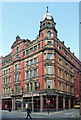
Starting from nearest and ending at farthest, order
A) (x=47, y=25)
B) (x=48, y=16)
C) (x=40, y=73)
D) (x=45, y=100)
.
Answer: (x=45, y=100) → (x=40, y=73) → (x=47, y=25) → (x=48, y=16)

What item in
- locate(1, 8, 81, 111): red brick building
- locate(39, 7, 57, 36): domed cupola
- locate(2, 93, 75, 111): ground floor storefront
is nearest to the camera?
locate(2, 93, 75, 111): ground floor storefront

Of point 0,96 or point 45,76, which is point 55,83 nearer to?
point 45,76

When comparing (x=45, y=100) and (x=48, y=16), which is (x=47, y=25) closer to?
(x=48, y=16)

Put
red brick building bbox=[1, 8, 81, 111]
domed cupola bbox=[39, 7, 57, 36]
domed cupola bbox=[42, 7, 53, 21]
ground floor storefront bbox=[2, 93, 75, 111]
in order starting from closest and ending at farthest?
1. ground floor storefront bbox=[2, 93, 75, 111]
2. red brick building bbox=[1, 8, 81, 111]
3. domed cupola bbox=[39, 7, 57, 36]
4. domed cupola bbox=[42, 7, 53, 21]

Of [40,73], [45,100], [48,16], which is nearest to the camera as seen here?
[45,100]

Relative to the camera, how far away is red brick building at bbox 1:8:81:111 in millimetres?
37562

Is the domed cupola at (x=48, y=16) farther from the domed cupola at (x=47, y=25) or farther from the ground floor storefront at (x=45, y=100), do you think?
the ground floor storefront at (x=45, y=100)

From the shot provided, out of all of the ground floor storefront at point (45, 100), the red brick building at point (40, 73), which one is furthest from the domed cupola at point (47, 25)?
the ground floor storefront at point (45, 100)

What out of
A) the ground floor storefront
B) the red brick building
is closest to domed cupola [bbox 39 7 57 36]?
the red brick building

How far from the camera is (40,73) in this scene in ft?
129

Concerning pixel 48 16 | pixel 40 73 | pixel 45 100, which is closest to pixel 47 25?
pixel 48 16

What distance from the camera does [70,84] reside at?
5094cm

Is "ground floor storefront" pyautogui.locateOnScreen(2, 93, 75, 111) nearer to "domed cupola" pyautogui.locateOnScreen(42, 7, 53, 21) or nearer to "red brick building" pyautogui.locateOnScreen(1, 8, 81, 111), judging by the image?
"red brick building" pyautogui.locateOnScreen(1, 8, 81, 111)

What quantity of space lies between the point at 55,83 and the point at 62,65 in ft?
27.3
